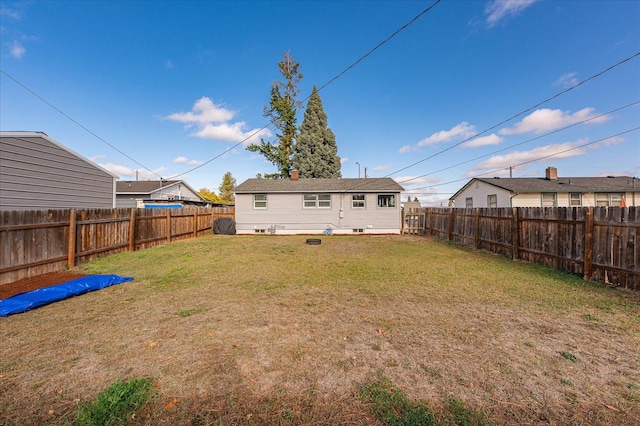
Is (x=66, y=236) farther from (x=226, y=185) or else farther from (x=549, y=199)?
(x=226, y=185)

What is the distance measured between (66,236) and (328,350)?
844cm

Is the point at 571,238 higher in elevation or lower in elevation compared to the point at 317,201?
lower

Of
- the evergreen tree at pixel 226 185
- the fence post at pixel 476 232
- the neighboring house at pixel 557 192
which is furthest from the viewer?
the evergreen tree at pixel 226 185

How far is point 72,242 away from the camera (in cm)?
702

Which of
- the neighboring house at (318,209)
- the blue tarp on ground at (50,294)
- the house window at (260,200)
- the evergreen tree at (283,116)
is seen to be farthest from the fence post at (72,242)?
the evergreen tree at (283,116)

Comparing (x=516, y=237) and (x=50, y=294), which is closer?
(x=50, y=294)

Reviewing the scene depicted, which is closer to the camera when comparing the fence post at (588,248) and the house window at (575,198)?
the fence post at (588,248)

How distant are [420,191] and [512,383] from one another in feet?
114

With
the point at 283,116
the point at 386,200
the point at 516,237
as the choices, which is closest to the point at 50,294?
the point at 516,237

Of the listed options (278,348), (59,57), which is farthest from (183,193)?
(278,348)

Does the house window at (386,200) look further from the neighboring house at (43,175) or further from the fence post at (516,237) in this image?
the neighboring house at (43,175)

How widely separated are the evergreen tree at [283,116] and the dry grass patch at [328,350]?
22.3 meters

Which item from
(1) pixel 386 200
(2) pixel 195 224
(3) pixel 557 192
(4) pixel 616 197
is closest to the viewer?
(2) pixel 195 224

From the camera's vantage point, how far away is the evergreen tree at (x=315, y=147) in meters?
26.9
